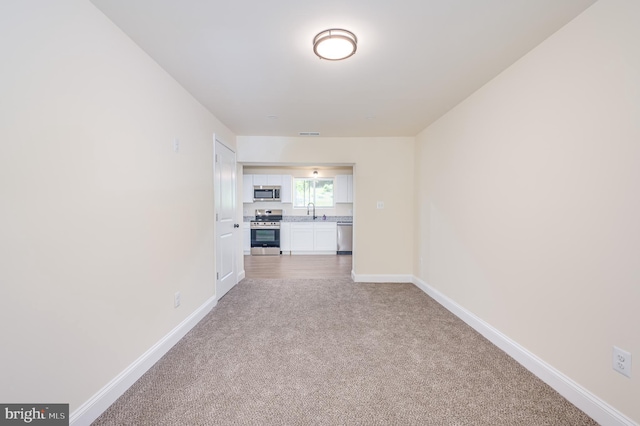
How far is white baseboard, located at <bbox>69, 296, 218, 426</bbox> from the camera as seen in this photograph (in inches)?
56.7

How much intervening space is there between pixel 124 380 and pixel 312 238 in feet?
17.8

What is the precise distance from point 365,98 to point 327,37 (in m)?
1.12

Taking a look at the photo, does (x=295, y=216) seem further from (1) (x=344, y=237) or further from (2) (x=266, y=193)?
(1) (x=344, y=237)

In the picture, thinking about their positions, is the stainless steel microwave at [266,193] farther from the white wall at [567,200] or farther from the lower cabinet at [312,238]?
the white wall at [567,200]

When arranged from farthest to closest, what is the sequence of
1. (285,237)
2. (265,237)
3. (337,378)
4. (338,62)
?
(285,237)
(265,237)
(338,62)
(337,378)

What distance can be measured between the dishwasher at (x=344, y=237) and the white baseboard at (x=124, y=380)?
468 centimetres

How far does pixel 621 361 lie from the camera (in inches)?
54.9

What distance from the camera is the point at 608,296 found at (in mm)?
1462

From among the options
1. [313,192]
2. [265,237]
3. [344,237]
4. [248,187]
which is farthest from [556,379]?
[248,187]

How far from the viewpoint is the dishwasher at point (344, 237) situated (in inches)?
274

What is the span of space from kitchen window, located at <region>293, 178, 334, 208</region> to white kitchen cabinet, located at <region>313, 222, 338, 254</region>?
26.0 inches

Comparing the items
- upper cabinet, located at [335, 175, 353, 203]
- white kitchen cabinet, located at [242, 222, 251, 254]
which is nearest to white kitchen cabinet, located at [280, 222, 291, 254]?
white kitchen cabinet, located at [242, 222, 251, 254]

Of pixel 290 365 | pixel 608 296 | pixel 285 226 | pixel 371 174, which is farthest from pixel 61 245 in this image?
pixel 285 226

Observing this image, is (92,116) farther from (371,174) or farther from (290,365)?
(371,174)
